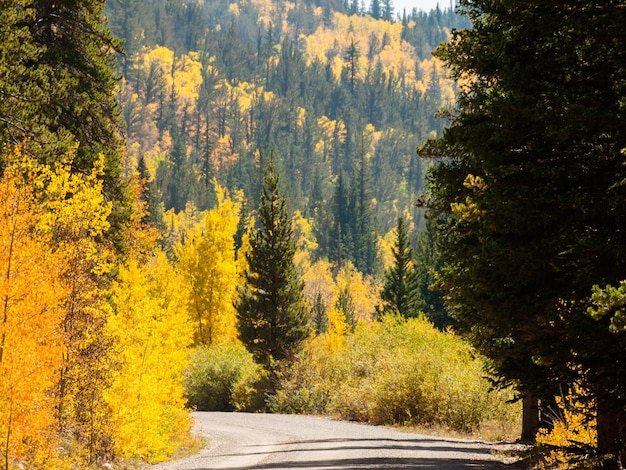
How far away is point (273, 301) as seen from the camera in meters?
43.2

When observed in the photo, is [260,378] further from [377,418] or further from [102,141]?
[102,141]

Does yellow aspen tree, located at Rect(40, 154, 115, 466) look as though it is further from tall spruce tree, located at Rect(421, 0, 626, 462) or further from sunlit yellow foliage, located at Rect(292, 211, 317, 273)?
sunlit yellow foliage, located at Rect(292, 211, 317, 273)

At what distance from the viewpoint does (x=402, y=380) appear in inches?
1141

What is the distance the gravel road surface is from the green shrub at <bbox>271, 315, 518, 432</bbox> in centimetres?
211

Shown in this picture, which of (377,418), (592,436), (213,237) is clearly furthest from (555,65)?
(213,237)

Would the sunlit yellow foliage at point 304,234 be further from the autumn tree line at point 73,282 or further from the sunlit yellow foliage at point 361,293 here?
the autumn tree line at point 73,282

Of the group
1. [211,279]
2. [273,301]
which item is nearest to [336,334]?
[211,279]

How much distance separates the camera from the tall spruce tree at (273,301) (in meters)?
42.9

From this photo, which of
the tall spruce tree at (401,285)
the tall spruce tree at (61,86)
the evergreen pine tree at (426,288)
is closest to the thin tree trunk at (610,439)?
the tall spruce tree at (61,86)

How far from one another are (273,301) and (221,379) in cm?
748

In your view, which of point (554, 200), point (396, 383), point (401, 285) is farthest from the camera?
point (401, 285)

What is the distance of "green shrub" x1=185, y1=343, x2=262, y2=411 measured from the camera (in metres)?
45.2

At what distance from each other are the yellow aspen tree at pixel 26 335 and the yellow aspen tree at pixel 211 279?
3921cm

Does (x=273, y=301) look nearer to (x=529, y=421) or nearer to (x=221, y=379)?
(x=221, y=379)
